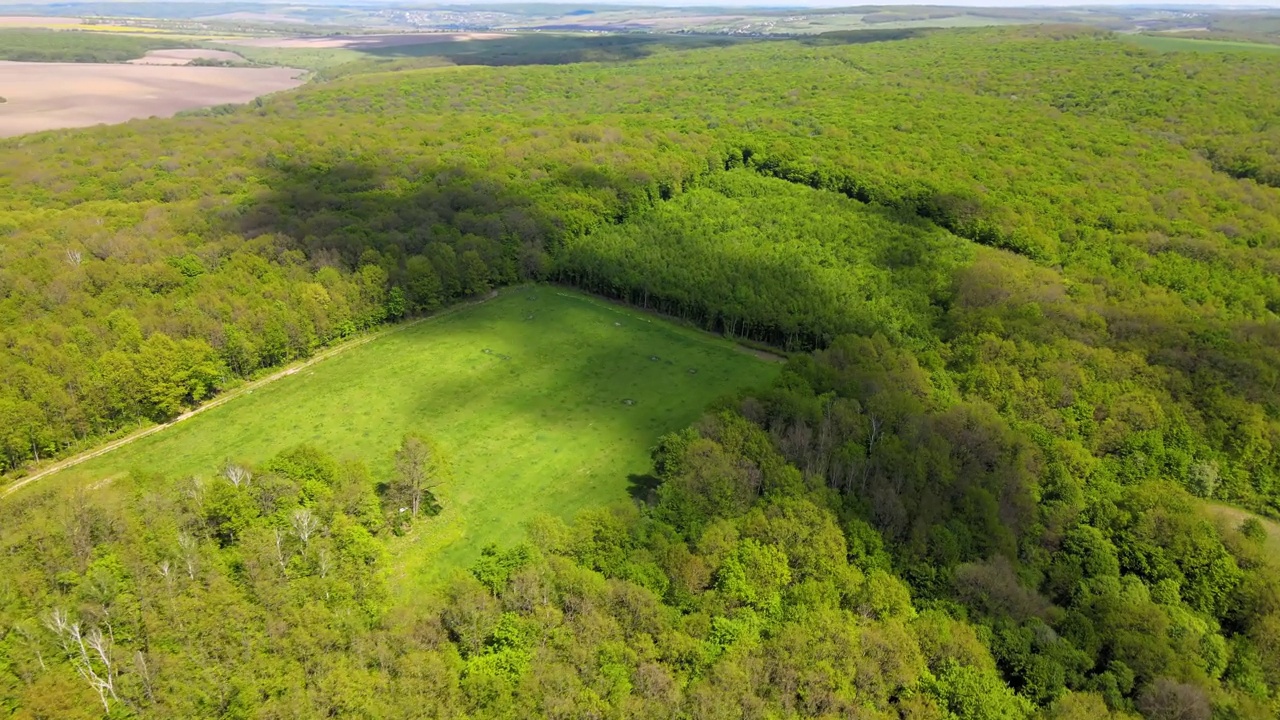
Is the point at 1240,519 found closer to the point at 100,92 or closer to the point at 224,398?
the point at 224,398

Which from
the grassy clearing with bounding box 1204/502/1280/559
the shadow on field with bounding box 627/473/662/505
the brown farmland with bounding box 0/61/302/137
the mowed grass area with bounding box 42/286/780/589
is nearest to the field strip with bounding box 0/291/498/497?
the mowed grass area with bounding box 42/286/780/589

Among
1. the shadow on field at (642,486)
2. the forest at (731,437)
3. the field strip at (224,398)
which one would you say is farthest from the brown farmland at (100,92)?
the shadow on field at (642,486)

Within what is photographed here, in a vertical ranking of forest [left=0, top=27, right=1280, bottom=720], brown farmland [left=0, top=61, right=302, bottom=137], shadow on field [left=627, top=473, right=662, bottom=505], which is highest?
brown farmland [left=0, top=61, right=302, bottom=137]

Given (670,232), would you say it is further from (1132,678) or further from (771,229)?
(1132,678)

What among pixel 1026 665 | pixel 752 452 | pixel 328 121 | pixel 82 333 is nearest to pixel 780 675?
pixel 1026 665

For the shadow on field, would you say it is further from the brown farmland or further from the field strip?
the brown farmland

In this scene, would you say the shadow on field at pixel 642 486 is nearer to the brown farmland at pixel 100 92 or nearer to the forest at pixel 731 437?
the forest at pixel 731 437
